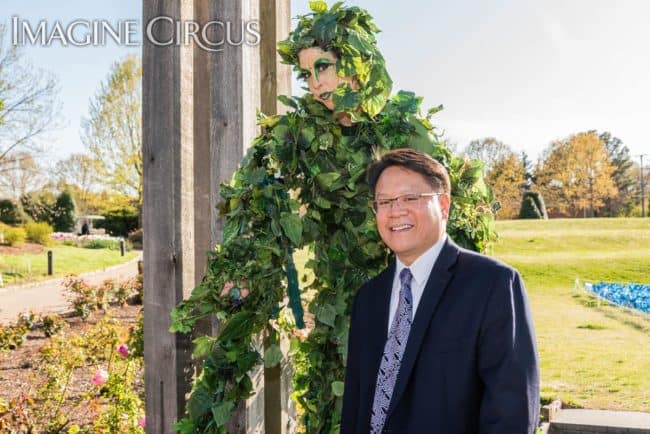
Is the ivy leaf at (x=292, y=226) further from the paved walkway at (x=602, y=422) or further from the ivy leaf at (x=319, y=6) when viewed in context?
the paved walkway at (x=602, y=422)

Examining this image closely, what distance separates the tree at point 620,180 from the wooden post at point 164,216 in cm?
2689

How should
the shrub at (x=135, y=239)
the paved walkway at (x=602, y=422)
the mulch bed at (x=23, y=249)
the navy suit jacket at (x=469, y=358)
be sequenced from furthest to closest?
the shrub at (x=135, y=239), the mulch bed at (x=23, y=249), the paved walkway at (x=602, y=422), the navy suit jacket at (x=469, y=358)

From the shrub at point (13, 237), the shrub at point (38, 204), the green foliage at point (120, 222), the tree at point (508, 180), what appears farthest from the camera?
the tree at point (508, 180)

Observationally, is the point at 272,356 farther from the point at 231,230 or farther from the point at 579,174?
the point at 579,174

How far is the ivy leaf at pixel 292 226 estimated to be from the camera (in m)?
1.59

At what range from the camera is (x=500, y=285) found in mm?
1118

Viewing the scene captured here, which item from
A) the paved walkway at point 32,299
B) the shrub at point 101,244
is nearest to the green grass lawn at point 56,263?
the paved walkway at point 32,299

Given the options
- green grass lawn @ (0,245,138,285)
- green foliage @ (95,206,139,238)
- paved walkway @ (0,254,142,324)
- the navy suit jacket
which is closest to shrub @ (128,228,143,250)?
green foliage @ (95,206,139,238)

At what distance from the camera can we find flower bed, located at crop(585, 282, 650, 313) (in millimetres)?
7662

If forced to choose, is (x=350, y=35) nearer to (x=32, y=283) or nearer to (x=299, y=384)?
(x=299, y=384)

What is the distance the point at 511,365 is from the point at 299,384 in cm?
101

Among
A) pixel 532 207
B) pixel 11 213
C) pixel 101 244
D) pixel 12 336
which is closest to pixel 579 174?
pixel 532 207

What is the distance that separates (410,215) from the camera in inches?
49.3

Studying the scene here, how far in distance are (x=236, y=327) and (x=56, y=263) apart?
1470cm
